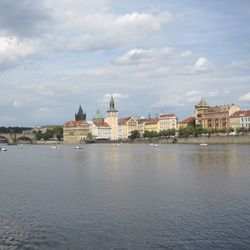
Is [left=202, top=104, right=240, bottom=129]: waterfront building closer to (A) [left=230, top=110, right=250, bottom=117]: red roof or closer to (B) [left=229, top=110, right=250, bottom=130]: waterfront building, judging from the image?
(B) [left=229, top=110, right=250, bottom=130]: waterfront building

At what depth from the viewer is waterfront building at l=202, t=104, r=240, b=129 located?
157500mm

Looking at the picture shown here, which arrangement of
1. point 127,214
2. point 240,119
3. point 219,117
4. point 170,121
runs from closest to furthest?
point 127,214, point 240,119, point 219,117, point 170,121

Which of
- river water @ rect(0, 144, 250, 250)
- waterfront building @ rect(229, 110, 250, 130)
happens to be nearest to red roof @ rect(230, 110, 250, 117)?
waterfront building @ rect(229, 110, 250, 130)

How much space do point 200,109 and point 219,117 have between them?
20.2m

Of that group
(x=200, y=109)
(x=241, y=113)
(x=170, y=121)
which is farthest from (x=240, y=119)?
(x=170, y=121)

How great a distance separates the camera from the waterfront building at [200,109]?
17305cm

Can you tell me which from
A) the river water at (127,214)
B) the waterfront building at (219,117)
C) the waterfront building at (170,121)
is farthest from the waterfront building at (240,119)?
the river water at (127,214)

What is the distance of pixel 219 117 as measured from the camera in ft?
525

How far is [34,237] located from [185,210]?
735cm

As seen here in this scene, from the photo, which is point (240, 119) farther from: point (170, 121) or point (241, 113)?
point (170, 121)

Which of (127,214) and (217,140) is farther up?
(217,140)

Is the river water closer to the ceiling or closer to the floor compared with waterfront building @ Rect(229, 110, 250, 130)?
closer to the floor

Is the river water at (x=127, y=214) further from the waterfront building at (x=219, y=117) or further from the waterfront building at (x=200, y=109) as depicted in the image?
the waterfront building at (x=200, y=109)

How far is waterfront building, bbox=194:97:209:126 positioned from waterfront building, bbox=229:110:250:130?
61.8ft
